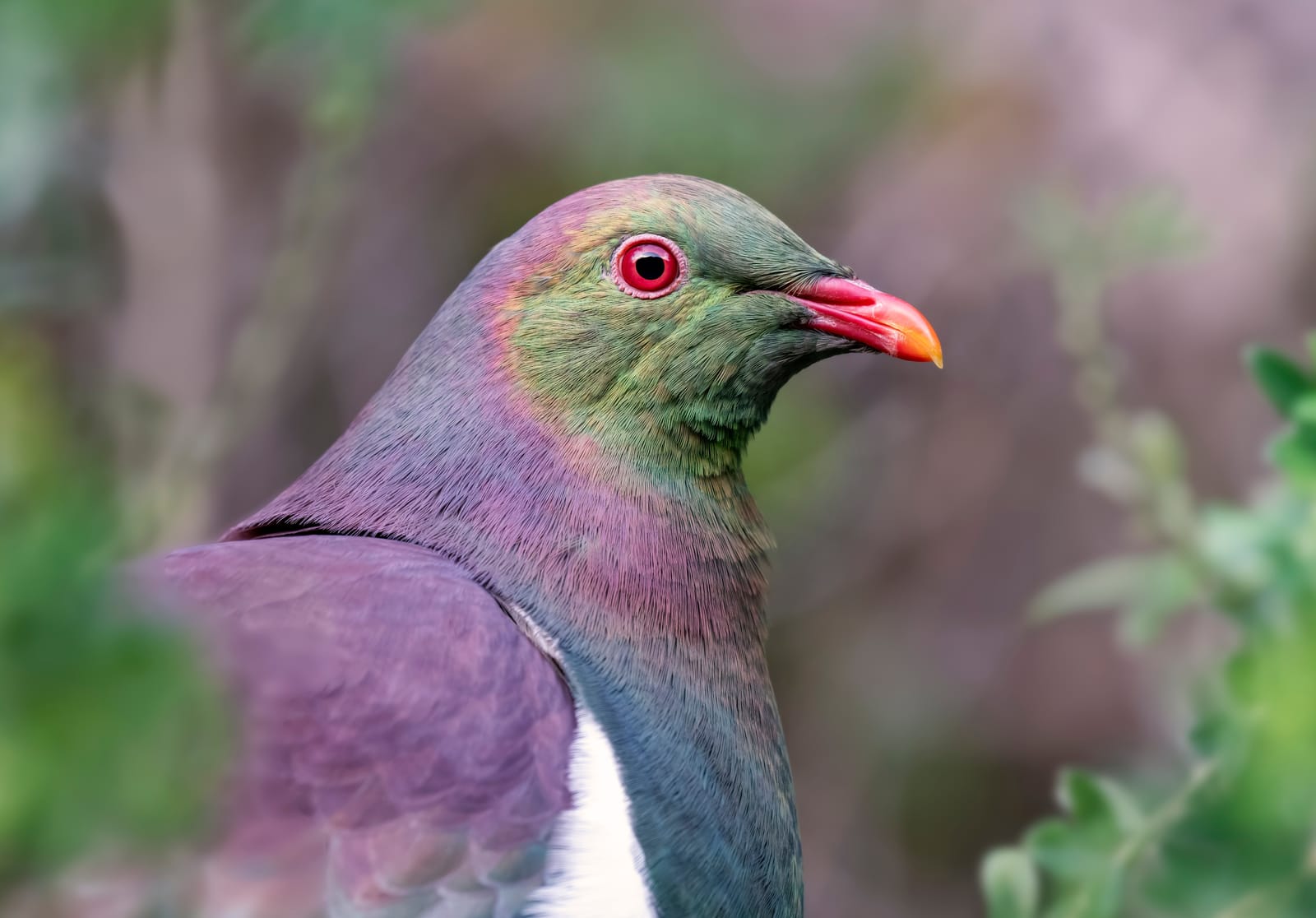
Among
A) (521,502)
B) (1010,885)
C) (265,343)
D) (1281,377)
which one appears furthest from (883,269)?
(1010,885)

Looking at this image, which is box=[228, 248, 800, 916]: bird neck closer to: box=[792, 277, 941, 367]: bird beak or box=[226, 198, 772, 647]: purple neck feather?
box=[226, 198, 772, 647]: purple neck feather

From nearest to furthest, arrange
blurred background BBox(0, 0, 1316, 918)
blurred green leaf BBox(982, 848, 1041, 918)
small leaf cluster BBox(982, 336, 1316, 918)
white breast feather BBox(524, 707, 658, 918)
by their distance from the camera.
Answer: small leaf cluster BBox(982, 336, 1316, 918), white breast feather BBox(524, 707, 658, 918), blurred green leaf BBox(982, 848, 1041, 918), blurred background BBox(0, 0, 1316, 918)

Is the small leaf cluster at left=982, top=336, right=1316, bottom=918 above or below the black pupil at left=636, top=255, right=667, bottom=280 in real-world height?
below

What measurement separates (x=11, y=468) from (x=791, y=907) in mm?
1552

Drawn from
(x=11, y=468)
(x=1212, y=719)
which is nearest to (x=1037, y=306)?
(x=1212, y=719)

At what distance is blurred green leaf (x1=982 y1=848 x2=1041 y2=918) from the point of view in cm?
192

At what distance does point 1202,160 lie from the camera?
503cm

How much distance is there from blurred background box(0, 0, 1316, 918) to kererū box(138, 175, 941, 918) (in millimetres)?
2013

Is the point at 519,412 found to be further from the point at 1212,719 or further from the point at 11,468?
the point at 11,468

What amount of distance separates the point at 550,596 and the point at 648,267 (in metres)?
0.53

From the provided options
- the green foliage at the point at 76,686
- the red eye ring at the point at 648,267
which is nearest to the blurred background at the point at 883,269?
the red eye ring at the point at 648,267

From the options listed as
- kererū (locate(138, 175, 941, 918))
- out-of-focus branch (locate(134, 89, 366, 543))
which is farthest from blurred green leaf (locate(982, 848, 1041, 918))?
out-of-focus branch (locate(134, 89, 366, 543))

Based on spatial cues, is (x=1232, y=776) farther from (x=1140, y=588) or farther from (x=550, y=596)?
(x=550, y=596)

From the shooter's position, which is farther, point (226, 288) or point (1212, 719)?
point (226, 288)
